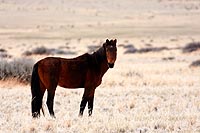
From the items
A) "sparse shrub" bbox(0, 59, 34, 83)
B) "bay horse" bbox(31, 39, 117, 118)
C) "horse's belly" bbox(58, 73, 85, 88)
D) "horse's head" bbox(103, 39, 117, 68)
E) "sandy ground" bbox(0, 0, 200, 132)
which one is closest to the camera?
"sandy ground" bbox(0, 0, 200, 132)

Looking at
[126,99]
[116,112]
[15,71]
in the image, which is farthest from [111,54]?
[15,71]

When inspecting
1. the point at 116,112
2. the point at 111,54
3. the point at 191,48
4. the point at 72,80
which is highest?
the point at 111,54

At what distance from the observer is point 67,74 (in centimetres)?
1068

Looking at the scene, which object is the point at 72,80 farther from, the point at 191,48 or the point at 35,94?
the point at 191,48

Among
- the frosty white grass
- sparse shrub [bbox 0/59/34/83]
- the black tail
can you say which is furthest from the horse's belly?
sparse shrub [bbox 0/59/34/83]

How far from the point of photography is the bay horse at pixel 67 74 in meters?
10.5

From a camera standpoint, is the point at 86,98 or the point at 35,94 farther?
the point at 86,98

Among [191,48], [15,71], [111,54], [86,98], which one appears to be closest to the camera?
[111,54]

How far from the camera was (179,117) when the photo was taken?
10.8 m

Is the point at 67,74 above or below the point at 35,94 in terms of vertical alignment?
above

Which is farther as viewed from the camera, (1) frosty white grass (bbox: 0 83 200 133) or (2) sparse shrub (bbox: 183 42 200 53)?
(2) sparse shrub (bbox: 183 42 200 53)

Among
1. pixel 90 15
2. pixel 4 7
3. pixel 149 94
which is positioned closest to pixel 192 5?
pixel 90 15

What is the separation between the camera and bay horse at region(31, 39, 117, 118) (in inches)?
414

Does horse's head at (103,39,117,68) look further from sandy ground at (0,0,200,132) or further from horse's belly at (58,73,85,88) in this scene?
sandy ground at (0,0,200,132)
